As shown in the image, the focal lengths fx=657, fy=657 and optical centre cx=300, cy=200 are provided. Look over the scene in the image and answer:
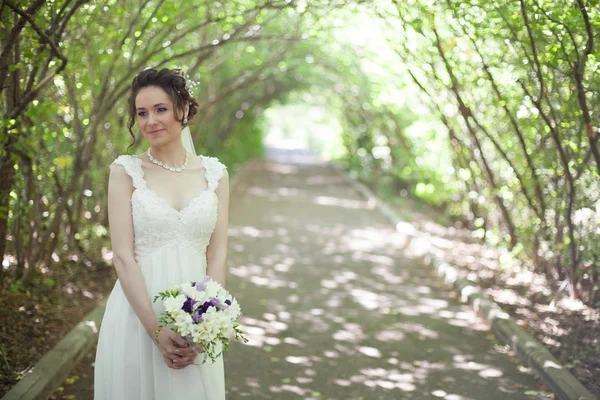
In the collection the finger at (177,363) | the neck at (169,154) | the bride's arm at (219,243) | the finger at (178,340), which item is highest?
the neck at (169,154)

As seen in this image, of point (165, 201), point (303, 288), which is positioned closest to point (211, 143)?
point (303, 288)

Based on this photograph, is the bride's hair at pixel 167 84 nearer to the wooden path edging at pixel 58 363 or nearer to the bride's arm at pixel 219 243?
the bride's arm at pixel 219 243

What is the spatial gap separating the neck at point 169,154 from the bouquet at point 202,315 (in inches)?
25.0

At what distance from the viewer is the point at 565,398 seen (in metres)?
4.73

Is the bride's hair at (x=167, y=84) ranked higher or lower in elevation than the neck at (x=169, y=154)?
higher

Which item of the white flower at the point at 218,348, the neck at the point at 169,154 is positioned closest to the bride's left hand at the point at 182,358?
the white flower at the point at 218,348

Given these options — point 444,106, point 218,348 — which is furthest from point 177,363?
point 444,106

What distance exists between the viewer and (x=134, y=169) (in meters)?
3.02

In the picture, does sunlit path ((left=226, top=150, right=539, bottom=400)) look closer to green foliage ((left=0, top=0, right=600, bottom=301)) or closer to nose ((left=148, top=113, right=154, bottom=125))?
green foliage ((left=0, top=0, right=600, bottom=301))

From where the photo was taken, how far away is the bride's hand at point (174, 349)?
2789 mm

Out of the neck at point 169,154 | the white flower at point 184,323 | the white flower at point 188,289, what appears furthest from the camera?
the neck at point 169,154

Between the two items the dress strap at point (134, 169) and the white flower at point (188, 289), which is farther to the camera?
the dress strap at point (134, 169)

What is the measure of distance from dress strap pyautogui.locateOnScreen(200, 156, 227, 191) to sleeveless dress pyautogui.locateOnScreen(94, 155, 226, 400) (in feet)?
0.37

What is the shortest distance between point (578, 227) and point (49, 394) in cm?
525
